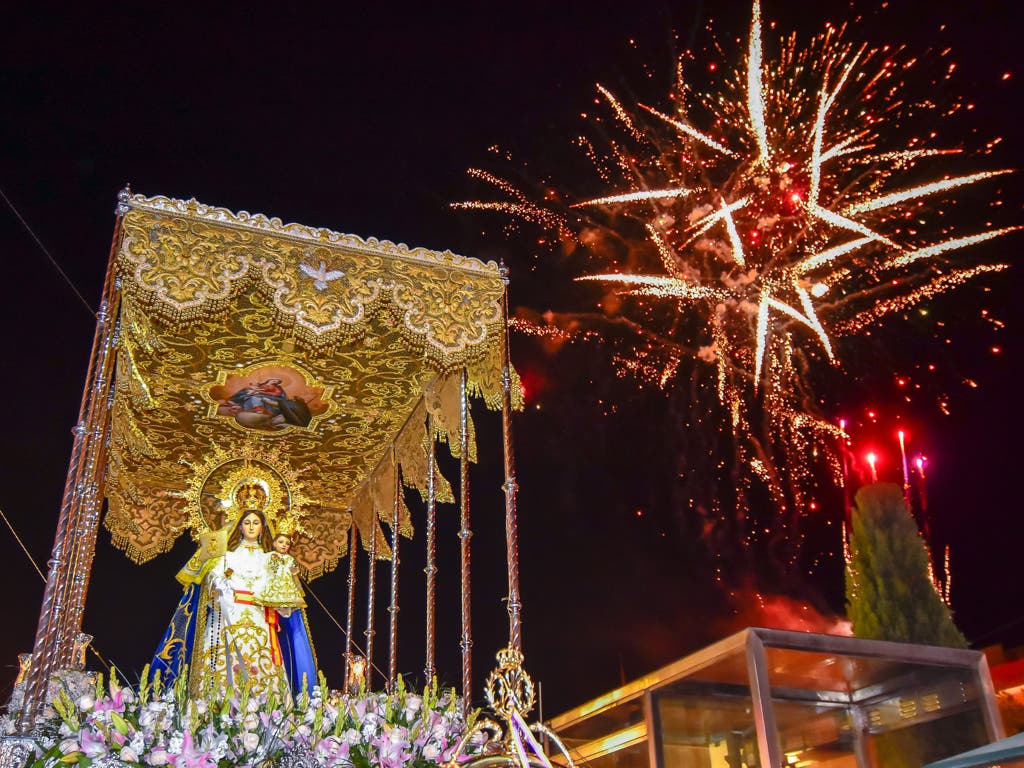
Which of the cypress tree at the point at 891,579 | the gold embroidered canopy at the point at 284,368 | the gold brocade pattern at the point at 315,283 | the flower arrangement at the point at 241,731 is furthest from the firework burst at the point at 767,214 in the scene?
the flower arrangement at the point at 241,731

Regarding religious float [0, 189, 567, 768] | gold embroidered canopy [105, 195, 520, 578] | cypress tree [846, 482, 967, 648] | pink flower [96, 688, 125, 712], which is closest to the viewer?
pink flower [96, 688, 125, 712]

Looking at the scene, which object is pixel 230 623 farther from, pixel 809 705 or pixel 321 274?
pixel 809 705

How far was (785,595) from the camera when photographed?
51.6 ft

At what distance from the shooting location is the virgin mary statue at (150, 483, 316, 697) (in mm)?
6910

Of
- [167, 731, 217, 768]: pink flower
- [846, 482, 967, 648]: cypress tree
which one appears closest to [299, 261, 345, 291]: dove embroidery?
[167, 731, 217, 768]: pink flower

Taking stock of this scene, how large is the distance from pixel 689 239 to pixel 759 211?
996 mm

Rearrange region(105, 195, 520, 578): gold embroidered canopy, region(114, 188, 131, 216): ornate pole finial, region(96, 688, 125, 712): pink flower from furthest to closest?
region(105, 195, 520, 578): gold embroidered canopy, region(114, 188, 131, 216): ornate pole finial, region(96, 688, 125, 712): pink flower

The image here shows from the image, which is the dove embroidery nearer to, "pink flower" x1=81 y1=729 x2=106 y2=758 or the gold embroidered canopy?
the gold embroidered canopy

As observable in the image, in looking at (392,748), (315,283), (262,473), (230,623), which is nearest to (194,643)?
(230,623)

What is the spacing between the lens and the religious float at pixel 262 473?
386 cm

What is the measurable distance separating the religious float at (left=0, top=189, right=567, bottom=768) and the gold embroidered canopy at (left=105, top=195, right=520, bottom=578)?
0.02 metres

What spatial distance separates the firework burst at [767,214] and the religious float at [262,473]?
4348 mm

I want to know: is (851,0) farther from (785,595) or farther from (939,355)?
(785,595)

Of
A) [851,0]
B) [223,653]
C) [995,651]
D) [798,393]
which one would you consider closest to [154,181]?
[223,653]
